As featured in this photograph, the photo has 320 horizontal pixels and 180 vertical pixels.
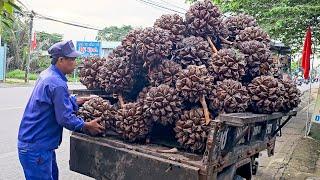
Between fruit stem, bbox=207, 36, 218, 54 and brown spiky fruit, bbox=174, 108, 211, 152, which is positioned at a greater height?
fruit stem, bbox=207, 36, 218, 54

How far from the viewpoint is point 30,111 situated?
10.9 ft

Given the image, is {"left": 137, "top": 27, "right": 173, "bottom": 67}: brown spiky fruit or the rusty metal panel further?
{"left": 137, "top": 27, "right": 173, "bottom": 67}: brown spiky fruit

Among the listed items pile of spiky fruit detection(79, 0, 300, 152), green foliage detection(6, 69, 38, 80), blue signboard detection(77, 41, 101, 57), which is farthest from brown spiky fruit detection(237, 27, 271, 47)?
blue signboard detection(77, 41, 101, 57)

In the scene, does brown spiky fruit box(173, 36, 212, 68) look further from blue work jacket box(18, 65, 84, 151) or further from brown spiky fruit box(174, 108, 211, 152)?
blue work jacket box(18, 65, 84, 151)

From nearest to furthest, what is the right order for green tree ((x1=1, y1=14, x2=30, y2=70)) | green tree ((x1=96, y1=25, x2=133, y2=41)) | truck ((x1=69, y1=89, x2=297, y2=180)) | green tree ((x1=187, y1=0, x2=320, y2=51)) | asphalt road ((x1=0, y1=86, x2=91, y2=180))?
1. truck ((x1=69, y1=89, x2=297, y2=180))
2. asphalt road ((x1=0, y1=86, x2=91, y2=180))
3. green tree ((x1=187, y1=0, x2=320, y2=51))
4. green tree ((x1=1, y1=14, x2=30, y2=70))
5. green tree ((x1=96, y1=25, x2=133, y2=41))

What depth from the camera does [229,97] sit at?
10.4ft

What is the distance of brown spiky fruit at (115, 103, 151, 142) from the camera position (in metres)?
3.27

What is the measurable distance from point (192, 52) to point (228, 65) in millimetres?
353

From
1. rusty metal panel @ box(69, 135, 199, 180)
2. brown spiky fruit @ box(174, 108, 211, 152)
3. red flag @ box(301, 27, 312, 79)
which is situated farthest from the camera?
Result: red flag @ box(301, 27, 312, 79)

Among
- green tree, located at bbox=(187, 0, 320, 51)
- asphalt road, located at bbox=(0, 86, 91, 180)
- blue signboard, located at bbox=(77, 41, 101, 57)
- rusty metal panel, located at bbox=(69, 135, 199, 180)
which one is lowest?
asphalt road, located at bbox=(0, 86, 91, 180)

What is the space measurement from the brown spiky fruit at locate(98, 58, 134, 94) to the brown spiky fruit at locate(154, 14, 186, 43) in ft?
1.73

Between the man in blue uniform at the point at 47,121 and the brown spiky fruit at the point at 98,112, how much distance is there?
0.24ft

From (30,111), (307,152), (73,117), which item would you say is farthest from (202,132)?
(307,152)

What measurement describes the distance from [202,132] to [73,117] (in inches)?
43.1
